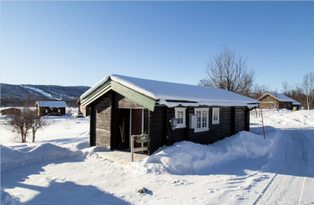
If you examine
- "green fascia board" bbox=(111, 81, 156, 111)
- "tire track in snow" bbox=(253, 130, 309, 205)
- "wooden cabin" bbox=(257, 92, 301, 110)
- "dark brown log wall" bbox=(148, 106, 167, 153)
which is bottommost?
"tire track in snow" bbox=(253, 130, 309, 205)

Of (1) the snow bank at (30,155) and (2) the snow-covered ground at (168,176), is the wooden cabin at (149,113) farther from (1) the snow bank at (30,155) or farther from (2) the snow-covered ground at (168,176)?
(1) the snow bank at (30,155)

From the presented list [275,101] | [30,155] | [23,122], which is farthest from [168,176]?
[275,101]

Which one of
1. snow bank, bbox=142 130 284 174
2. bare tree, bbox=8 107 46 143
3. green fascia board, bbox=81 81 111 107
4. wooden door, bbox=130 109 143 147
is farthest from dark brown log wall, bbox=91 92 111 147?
bare tree, bbox=8 107 46 143

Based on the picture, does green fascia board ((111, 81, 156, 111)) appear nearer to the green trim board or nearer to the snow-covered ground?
the green trim board

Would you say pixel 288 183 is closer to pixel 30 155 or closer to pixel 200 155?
pixel 200 155

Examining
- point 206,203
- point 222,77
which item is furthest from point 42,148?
point 222,77

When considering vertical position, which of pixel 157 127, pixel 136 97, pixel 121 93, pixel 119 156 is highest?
pixel 121 93

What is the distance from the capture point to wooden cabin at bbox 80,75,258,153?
6832 mm

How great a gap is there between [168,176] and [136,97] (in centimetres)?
292

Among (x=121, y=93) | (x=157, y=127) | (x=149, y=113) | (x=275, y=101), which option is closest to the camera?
(x=149, y=113)

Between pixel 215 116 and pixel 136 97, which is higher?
pixel 136 97

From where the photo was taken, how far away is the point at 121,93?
7.31 meters

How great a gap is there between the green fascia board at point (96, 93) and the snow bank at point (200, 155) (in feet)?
12.1

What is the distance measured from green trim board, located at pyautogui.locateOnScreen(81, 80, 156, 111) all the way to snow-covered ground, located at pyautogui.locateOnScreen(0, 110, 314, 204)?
1.87m
